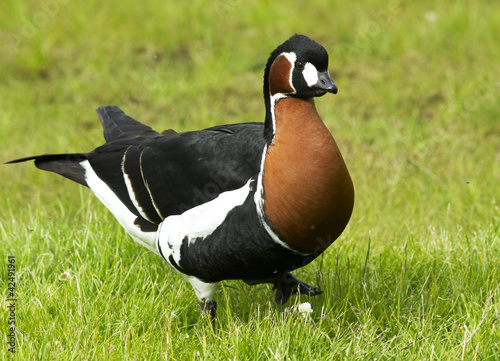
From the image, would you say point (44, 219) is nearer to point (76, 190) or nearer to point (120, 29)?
point (76, 190)

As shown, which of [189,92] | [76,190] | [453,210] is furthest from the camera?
[189,92]

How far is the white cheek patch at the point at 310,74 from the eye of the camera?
10.9ft

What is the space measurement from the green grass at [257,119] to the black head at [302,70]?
1.16 m

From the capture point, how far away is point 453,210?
5.18 m

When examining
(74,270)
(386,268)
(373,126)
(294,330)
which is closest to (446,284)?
(386,268)

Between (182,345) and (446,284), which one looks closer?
(182,345)

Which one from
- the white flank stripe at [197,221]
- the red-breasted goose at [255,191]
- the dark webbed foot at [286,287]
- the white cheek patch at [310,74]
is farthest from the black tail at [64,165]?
the white cheek patch at [310,74]

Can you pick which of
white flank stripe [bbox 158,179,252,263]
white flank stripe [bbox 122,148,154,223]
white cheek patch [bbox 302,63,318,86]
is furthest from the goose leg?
white cheek patch [bbox 302,63,318,86]

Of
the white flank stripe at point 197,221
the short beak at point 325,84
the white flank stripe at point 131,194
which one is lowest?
the white flank stripe at point 197,221

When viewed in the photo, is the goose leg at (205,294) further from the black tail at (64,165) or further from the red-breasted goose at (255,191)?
the black tail at (64,165)

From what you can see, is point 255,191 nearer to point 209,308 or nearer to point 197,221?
point 197,221

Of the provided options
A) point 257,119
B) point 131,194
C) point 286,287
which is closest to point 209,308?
point 286,287

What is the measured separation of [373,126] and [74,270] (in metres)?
3.84

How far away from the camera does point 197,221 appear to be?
11.5 feet
